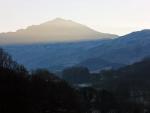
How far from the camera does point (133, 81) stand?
136875mm

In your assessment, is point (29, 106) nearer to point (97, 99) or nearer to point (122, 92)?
point (97, 99)

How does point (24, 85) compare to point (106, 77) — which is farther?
point (106, 77)

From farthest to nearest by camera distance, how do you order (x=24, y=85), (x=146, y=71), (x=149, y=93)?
(x=146, y=71) < (x=149, y=93) < (x=24, y=85)

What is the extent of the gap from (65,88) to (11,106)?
21390mm

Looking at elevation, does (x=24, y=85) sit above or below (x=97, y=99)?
above

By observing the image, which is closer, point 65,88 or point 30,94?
point 30,94

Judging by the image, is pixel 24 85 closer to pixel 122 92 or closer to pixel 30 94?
pixel 30 94

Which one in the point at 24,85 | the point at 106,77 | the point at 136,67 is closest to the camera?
the point at 24,85

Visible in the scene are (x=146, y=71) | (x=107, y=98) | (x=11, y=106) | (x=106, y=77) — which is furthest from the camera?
(x=146, y=71)

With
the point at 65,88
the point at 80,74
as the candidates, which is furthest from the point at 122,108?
the point at 80,74

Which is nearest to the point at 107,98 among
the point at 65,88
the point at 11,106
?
the point at 65,88

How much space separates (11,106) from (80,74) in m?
114

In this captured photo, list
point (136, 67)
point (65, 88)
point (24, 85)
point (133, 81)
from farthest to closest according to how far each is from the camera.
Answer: point (136, 67)
point (133, 81)
point (65, 88)
point (24, 85)

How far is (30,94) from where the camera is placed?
60.5 meters
